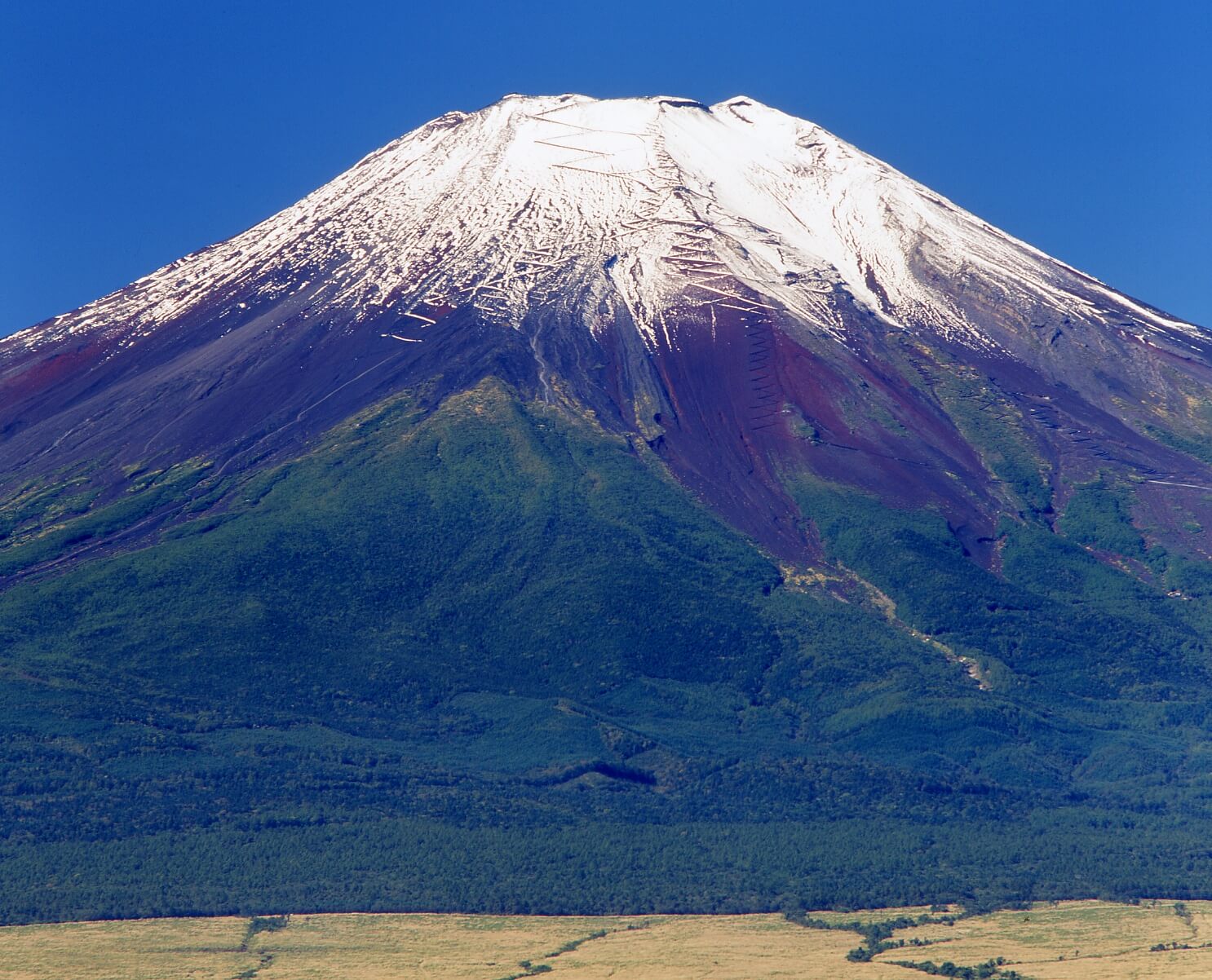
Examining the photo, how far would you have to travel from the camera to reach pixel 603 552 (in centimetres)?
9681

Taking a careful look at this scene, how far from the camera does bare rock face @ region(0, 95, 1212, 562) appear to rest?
358 feet

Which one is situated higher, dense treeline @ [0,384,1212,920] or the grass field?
dense treeline @ [0,384,1212,920]

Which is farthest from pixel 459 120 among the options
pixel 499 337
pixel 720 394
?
pixel 720 394

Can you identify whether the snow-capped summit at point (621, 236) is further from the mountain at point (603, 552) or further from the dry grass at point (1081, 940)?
the dry grass at point (1081, 940)

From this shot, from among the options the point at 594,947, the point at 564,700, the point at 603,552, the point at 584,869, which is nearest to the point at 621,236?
the point at 603,552

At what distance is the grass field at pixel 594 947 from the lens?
54.4m

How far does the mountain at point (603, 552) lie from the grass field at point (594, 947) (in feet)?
8.29

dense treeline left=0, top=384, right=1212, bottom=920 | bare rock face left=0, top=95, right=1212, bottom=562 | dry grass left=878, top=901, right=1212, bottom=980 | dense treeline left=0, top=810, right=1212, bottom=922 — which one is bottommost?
dry grass left=878, top=901, right=1212, bottom=980

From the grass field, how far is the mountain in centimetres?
253

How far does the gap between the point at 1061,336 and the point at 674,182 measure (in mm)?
30359

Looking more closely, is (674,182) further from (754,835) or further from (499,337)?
(754,835)

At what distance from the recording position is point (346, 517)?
3873 inches

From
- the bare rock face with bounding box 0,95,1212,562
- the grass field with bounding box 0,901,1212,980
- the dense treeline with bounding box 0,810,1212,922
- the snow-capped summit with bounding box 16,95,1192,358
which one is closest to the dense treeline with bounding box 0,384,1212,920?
the dense treeline with bounding box 0,810,1212,922

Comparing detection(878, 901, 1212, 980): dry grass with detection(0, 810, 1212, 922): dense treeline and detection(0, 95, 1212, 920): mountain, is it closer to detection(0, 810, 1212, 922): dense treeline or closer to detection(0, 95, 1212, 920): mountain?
detection(0, 810, 1212, 922): dense treeline
